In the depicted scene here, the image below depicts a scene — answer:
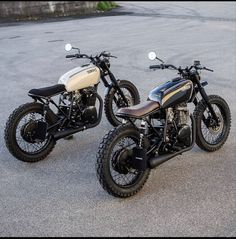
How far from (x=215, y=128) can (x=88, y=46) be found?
879 centimetres

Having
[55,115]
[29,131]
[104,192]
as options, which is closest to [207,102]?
[104,192]

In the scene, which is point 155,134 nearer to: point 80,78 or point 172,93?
point 172,93

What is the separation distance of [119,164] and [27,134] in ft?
4.56

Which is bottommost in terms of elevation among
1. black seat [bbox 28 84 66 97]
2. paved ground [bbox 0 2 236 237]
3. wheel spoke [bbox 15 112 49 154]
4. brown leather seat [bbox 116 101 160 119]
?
paved ground [bbox 0 2 236 237]

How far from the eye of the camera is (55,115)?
5664mm

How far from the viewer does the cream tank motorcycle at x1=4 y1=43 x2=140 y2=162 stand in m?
5.37

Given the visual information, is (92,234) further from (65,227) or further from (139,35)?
(139,35)

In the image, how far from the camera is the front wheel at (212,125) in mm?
5477

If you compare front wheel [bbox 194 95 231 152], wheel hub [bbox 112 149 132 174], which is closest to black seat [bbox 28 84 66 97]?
wheel hub [bbox 112 149 132 174]

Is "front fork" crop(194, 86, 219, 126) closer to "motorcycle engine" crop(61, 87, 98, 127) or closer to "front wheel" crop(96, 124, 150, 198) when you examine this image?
"front wheel" crop(96, 124, 150, 198)

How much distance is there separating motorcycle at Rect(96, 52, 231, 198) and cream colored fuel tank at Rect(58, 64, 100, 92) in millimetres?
1112

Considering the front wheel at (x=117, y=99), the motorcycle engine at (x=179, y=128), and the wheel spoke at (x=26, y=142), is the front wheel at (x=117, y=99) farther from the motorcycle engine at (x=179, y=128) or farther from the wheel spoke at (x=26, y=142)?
the motorcycle engine at (x=179, y=128)

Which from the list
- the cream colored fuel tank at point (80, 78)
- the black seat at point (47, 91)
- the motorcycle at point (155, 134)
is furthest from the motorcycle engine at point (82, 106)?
the motorcycle at point (155, 134)

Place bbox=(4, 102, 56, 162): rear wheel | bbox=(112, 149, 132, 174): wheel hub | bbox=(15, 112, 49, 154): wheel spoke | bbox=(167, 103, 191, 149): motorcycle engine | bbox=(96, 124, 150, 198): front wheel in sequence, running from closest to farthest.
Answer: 1. bbox=(96, 124, 150, 198): front wheel
2. bbox=(112, 149, 132, 174): wheel hub
3. bbox=(167, 103, 191, 149): motorcycle engine
4. bbox=(4, 102, 56, 162): rear wheel
5. bbox=(15, 112, 49, 154): wheel spoke
